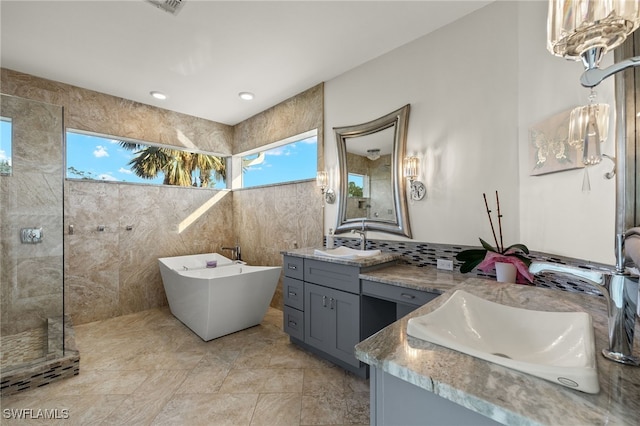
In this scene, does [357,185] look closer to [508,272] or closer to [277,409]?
[508,272]

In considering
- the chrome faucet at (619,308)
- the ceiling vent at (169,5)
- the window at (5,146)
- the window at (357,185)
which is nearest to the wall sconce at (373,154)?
the window at (357,185)

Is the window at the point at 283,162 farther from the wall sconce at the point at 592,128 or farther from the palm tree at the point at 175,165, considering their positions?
the wall sconce at the point at 592,128

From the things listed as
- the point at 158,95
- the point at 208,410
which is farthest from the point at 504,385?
the point at 158,95

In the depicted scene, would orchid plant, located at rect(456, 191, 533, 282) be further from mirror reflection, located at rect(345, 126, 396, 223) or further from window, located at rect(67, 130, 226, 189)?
window, located at rect(67, 130, 226, 189)

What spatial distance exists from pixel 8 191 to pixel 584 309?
4.39m

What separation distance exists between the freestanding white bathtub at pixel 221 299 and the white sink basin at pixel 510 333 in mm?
2163

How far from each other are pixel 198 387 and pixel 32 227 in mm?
2309

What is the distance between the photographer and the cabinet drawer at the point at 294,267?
8.47 feet

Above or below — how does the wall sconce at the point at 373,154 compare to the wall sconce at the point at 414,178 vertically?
above

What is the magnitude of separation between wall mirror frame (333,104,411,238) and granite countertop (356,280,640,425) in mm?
1615

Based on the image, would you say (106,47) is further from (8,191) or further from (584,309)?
(584,309)

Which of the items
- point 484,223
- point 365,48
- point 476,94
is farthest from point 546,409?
point 365,48

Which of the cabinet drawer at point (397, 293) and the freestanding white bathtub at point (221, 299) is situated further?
the freestanding white bathtub at point (221, 299)

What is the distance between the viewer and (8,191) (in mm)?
2611
